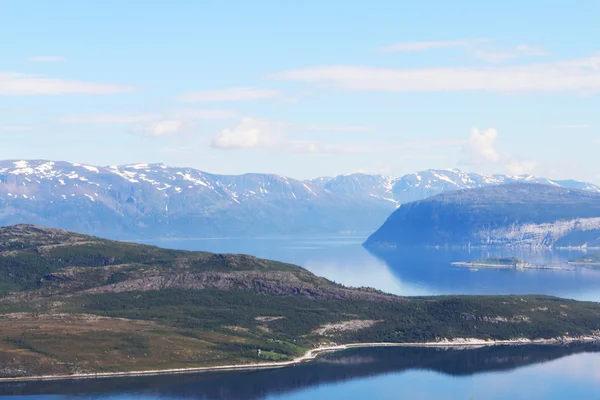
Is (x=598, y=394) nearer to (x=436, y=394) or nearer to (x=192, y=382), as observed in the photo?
(x=436, y=394)


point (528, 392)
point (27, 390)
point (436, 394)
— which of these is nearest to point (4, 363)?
point (27, 390)

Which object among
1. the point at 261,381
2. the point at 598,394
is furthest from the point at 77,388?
the point at 598,394

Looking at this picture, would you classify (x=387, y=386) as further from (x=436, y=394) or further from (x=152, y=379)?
(x=152, y=379)

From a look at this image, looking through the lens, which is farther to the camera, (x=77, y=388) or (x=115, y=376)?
(x=115, y=376)

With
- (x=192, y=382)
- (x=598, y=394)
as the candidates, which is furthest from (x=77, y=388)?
(x=598, y=394)

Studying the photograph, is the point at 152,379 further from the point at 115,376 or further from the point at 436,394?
the point at 436,394

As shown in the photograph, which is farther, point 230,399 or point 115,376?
point 115,376

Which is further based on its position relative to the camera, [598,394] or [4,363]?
[4,363]
